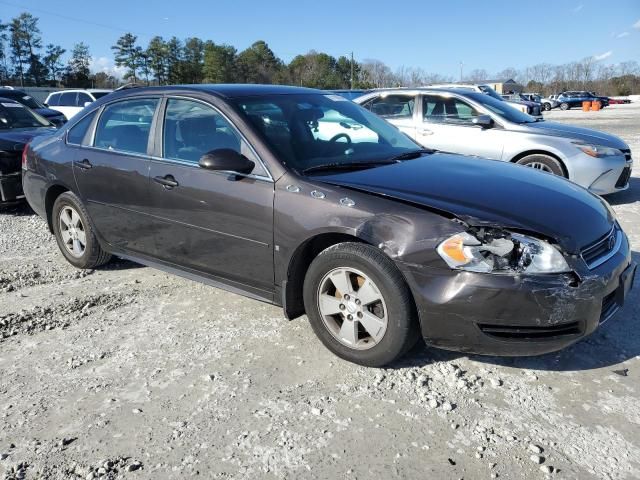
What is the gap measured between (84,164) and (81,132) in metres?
0.39

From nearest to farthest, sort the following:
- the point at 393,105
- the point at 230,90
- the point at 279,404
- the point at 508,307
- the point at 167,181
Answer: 1. the point at 508,307
2. the point at 279,404
3. the point at 167,181
4. the point at 230,90
5. the point at 393,105

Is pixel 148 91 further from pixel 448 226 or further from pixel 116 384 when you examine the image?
pixel 448 226

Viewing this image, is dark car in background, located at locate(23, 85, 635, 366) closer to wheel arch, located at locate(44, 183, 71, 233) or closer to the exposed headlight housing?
wheel arch, located at locate(44, 183, 71, 233)

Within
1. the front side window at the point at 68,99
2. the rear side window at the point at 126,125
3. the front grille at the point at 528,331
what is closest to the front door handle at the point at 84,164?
the rear side window at the point at 126,125

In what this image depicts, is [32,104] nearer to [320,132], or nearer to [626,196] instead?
[320,132]

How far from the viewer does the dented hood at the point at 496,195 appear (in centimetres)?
288

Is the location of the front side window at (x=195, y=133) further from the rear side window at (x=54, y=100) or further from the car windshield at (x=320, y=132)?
the rear side window at (x=54, y=100)

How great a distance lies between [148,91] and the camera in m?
4.35

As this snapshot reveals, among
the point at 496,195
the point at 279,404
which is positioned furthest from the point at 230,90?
the point at 279,404

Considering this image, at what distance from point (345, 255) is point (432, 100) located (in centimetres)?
607

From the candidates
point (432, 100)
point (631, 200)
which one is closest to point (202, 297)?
point (432, 100)

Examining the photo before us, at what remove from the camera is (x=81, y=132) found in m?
4.83

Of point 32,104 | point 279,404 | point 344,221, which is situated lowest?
point 279,404

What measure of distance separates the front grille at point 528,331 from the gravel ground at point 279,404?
346 millimetres
